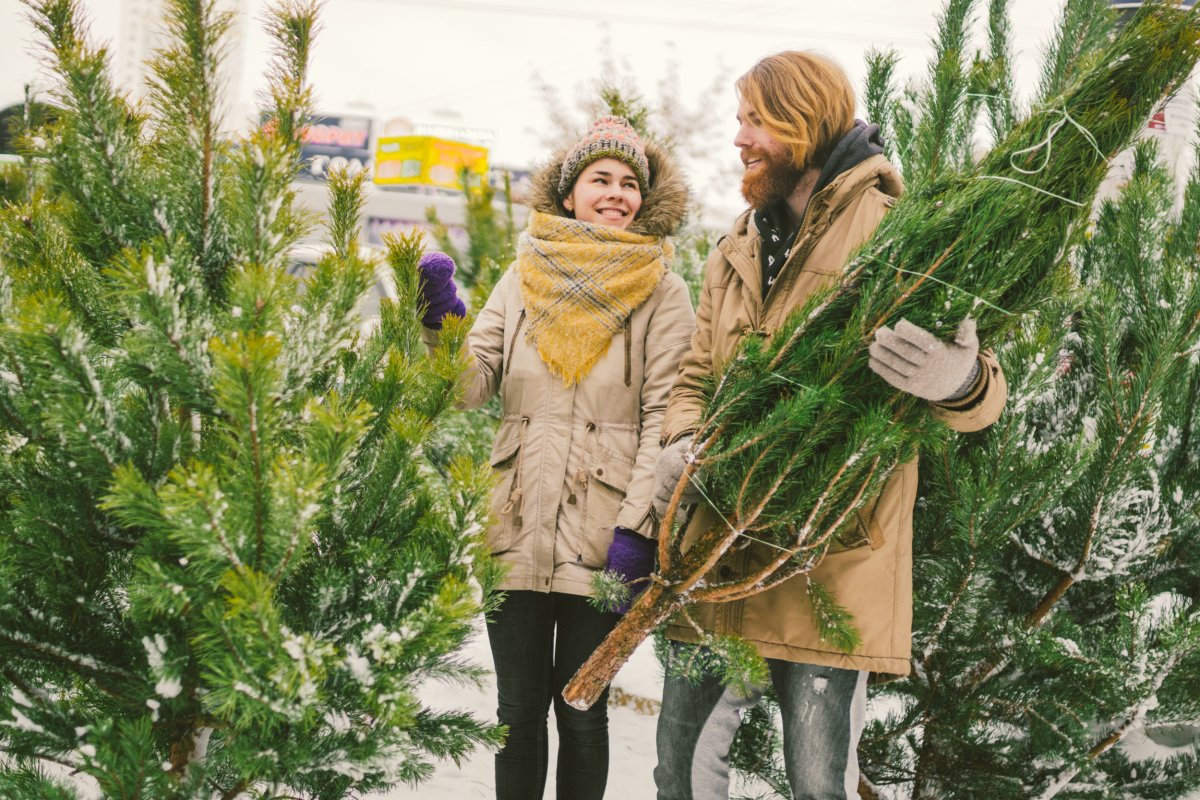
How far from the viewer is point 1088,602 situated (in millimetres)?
2176

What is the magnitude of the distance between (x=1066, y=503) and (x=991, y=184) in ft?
3.49

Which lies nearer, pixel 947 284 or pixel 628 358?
pixel 947 284

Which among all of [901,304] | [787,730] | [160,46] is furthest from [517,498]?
[160,46]

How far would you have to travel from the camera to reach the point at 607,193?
7.45 feet

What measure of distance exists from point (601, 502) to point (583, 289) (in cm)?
55

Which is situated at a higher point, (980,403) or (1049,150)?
(1049,150)

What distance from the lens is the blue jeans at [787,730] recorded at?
1611mm

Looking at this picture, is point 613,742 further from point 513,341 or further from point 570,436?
point 513,341

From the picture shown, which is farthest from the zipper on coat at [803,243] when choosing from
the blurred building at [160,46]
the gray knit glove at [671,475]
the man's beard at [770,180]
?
the blurred building at [160,46]

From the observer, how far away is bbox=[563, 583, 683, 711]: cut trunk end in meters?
1.59

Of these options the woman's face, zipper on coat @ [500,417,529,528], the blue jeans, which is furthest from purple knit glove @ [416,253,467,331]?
the blue jeans

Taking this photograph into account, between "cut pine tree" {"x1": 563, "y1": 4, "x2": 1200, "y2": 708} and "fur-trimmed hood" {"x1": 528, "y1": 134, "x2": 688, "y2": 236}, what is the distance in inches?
35.5

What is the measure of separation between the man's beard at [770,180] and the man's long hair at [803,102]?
25 millimetres

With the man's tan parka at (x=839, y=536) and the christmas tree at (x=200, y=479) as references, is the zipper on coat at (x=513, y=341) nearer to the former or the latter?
the man's tan parka at (x=839, y=536)
